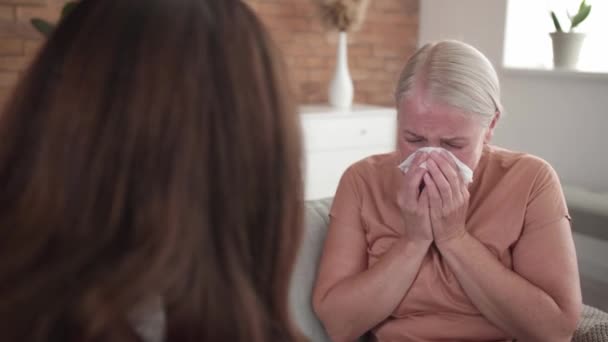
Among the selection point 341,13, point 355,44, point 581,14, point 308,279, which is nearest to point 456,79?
point 308,279

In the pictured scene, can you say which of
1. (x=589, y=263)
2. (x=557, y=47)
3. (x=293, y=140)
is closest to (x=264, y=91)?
(x=293, y=140)

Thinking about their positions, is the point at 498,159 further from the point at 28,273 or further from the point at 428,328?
the point at 28,273

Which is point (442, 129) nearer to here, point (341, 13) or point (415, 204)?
point (415, 204)

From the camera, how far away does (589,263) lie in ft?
7.37

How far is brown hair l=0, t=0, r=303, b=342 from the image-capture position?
55 centimetres

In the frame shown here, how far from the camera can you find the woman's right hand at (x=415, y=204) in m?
1.24

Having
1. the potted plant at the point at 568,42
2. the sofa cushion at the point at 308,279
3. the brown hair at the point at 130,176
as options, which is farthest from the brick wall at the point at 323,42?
the brown hair at the point at 130,176

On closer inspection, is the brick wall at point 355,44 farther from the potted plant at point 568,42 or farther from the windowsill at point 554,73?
the potted plant at point 568,42

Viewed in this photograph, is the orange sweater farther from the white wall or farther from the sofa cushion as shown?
the white wall

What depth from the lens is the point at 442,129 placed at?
4.13ft

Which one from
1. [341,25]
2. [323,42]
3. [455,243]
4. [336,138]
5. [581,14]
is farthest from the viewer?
[323,42]

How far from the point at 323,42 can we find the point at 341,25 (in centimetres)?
30

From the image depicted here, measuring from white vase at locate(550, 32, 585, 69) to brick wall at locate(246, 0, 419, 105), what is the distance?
3.31ft

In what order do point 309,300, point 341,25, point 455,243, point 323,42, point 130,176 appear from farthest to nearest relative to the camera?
1. point 323,42
2. point 341,25
3. point 309,300
4. point 455,243
5. point 130,176
